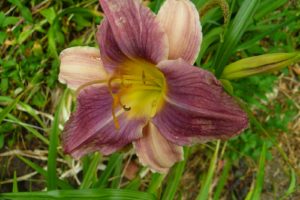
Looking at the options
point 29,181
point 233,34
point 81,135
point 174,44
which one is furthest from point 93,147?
point 29,181

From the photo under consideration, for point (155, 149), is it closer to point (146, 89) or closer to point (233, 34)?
point (146, 89)

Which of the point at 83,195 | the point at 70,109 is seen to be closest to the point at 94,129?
the point at 83,195

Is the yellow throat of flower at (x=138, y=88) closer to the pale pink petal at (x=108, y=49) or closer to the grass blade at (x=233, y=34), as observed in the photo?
the pale pink petal at (x=108, y=49)

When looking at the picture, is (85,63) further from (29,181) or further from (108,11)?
(29,181)

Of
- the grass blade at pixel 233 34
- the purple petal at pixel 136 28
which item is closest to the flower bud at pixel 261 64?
the grass blade at pixel 233 34

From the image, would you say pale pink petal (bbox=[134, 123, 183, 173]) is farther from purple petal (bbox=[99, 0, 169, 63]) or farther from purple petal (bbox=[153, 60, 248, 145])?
purple petal (bbox=[99, 0, 169, 63])

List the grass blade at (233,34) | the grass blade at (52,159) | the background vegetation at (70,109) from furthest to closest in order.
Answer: the background vegetation at (70,109) → the grass blade at (52,159) → the grass blade at (233,34)
